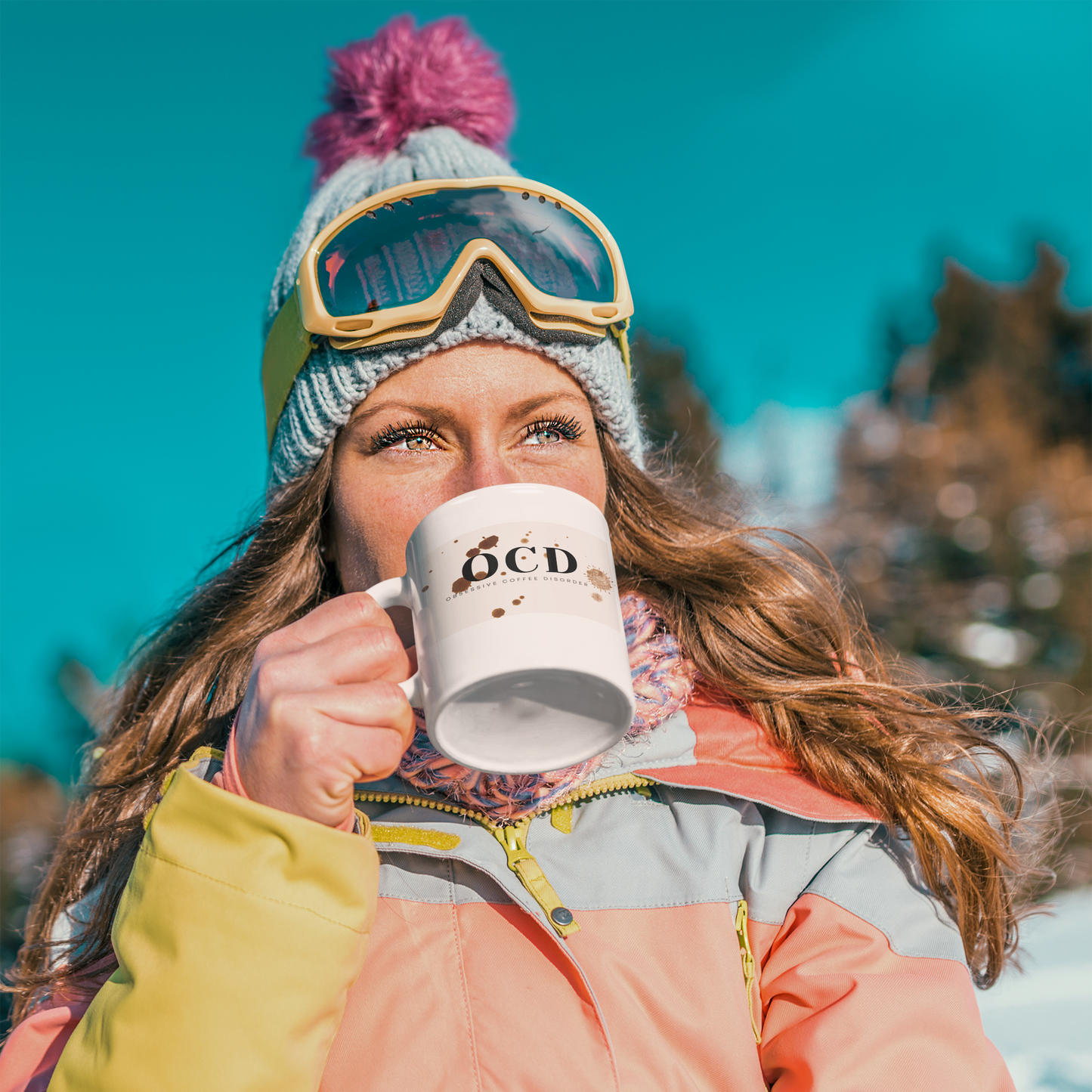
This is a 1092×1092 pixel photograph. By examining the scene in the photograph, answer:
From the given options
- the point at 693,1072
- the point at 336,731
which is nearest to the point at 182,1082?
the point at 336,731

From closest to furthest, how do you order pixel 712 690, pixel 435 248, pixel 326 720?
pixel 326 720
pixel 435 248
pixel 712 690

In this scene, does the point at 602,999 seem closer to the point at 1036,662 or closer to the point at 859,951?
the point at 859,951

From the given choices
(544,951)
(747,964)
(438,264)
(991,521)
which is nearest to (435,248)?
(438,264)

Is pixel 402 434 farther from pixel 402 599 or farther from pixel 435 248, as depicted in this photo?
pixel 402 599

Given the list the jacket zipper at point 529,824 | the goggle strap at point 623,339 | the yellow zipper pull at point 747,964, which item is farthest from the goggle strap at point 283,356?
the yellow zipper pull at point 747,964

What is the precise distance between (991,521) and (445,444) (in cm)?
1657

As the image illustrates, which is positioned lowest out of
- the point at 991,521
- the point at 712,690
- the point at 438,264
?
the point at 712,690

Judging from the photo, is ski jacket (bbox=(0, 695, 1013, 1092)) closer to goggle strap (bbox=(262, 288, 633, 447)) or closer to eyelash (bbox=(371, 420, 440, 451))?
eyelash (bbox=(371, 420, 440, 451))

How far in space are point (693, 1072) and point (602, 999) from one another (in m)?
0.19

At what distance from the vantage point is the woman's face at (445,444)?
1906 millimetres

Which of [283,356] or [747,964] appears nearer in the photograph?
[747,964]

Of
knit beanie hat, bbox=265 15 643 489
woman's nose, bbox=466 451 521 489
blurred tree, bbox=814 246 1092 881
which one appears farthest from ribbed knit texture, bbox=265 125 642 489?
blurred tree, bbox=814 246 1092 881

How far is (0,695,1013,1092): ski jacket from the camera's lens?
1.30 m

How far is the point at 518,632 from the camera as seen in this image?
120cm
